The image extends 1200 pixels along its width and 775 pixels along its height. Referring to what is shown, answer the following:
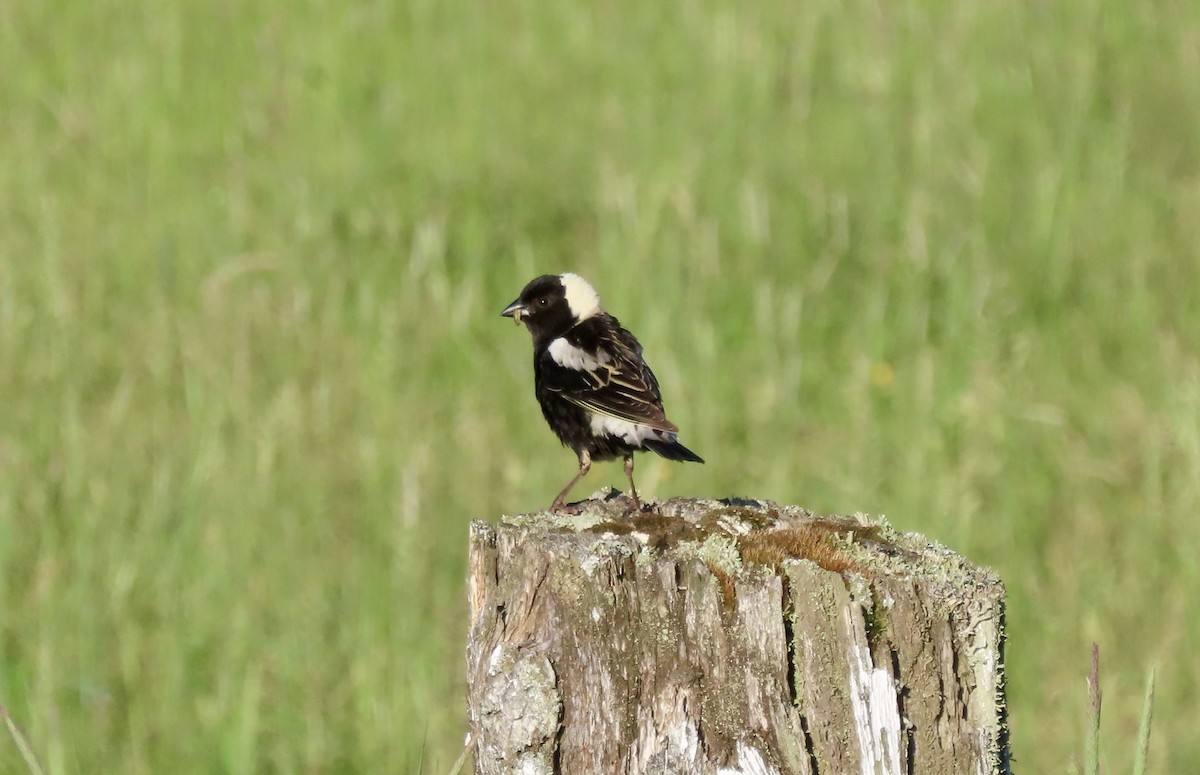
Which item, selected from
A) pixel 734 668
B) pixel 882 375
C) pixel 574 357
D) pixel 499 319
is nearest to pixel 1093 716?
pixel 734 668

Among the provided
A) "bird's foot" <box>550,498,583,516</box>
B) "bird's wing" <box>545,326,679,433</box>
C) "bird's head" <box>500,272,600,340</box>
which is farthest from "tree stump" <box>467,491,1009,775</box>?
"bird's head" <box>500,272,600,340</box>

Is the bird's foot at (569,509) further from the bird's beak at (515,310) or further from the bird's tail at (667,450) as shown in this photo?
the bird's beak at (515,310)

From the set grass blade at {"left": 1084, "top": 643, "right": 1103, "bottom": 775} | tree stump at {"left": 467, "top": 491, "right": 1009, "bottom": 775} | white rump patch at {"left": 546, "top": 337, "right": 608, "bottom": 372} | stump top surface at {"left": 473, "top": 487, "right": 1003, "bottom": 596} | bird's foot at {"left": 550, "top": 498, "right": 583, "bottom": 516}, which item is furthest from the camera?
white rump patch at {"left": 546, "top": 337, "right": 608, "bottom": 372}

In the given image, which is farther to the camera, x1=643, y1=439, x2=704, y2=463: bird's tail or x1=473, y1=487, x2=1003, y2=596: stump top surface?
x1=643, y1=439, x2=704, y2=463: bird's tail

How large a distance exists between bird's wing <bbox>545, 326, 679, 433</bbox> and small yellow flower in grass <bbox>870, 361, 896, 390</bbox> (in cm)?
221

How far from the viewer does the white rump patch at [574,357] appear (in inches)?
172

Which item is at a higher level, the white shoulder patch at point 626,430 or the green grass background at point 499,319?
the green grass background at point 499,319

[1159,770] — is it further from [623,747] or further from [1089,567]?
[623,747]

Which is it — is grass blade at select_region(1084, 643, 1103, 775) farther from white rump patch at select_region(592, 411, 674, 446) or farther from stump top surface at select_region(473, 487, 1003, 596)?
white rump patch at select_region(592, 411, 674, 446)

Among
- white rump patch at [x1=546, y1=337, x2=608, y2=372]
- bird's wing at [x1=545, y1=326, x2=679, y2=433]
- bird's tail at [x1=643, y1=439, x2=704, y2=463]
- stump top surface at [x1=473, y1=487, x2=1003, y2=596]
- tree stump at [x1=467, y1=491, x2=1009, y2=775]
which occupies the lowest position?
tree stump at [x1=467, y1=491, x2=1009, y2=775]

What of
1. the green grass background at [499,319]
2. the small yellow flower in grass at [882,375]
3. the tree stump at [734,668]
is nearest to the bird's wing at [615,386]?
the green grass background at [499,319]

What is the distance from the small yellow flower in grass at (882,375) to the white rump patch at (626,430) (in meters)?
2.41

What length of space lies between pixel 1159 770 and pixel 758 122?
5.08m

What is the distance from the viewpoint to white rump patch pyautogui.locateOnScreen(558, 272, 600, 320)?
490 centimetres
